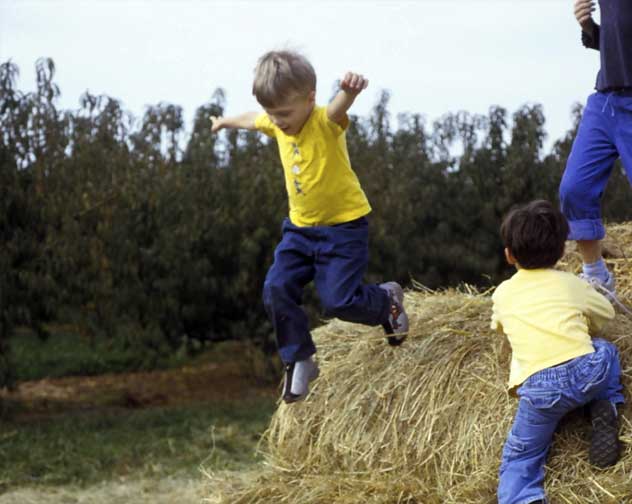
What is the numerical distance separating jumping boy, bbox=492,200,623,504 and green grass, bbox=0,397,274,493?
2.36m

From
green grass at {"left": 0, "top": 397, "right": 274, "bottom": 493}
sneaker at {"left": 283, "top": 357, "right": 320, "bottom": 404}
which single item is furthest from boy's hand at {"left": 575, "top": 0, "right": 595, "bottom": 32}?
green grass at {"left": 0, "top": 397, "right": 274, "bottom": 493}

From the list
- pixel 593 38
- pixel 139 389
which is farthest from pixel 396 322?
pixel 139 389

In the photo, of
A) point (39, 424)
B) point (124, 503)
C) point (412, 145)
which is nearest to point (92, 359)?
point (39, 424)

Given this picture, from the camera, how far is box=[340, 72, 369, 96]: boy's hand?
4.50m

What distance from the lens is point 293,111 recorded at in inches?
188

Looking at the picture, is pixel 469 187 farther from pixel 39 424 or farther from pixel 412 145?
pixel 39 424

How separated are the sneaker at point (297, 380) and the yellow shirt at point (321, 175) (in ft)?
2.27

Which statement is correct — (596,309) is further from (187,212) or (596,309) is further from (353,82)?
(187,212)

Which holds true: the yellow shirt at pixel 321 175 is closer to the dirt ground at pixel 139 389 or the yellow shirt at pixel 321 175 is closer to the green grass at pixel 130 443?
the green grass at pixel 130 443

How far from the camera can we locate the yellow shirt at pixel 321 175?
487 centimetres

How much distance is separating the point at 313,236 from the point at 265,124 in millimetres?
662

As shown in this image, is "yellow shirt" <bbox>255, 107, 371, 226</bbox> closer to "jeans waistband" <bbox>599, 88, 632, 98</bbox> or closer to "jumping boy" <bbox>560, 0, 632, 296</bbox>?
"jumping boy" <bbox>560, 0, 632, 296</bbox>

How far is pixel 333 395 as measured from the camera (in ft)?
17.2

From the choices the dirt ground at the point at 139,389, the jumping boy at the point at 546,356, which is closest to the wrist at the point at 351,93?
the jumping boy at the point at 546,356
